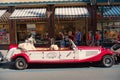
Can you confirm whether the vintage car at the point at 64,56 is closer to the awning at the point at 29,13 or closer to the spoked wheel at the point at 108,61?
the spoked wheel at the point at 108,61

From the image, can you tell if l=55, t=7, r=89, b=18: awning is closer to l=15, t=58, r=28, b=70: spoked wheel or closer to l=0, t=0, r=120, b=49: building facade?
l=0, t=0, r=120, b=49: building facade

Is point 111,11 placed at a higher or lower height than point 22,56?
higher

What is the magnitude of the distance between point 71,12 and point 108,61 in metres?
7.07

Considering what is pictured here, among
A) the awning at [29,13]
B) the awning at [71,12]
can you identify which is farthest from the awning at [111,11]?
the awning at [29,13]

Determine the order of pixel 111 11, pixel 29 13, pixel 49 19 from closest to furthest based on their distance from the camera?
pixel 111 11 → pixel 29 13 → pixel 49 19

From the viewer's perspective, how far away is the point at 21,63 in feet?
46.4

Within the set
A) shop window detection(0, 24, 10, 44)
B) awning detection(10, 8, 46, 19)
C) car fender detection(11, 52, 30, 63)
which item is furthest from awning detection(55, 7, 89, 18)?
car fender detection(11, 52, 30, 63)

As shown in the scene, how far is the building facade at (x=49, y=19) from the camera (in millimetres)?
21203

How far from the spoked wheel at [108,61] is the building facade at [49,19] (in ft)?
23.2

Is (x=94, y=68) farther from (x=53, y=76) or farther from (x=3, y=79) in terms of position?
(x=3, y=79)

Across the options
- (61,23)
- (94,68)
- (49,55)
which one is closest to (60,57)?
(49,55)

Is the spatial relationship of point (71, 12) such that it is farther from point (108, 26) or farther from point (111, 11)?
point (108, 26)

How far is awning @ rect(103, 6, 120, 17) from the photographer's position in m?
19.8

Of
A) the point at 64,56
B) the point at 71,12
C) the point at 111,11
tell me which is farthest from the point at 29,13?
the point at 64,56
